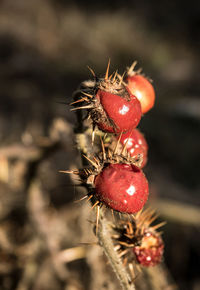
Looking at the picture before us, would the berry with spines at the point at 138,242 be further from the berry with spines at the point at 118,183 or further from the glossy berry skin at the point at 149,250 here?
the berry with spines at the point at 118,183

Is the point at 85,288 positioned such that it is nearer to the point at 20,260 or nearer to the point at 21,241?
the point at 20,260

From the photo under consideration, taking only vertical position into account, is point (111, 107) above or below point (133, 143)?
above

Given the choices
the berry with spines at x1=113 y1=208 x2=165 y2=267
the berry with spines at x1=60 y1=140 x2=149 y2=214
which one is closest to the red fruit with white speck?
the berry with spines at x1=60 y1=140 x2=149 y2=214

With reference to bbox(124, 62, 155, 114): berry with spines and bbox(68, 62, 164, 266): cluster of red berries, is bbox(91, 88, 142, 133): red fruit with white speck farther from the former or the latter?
Result: bbox(124, 62, 155, 114): berry with spines

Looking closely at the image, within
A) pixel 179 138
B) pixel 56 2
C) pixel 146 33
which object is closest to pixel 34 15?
pixel 56 2

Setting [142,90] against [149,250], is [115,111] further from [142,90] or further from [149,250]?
[149,250]

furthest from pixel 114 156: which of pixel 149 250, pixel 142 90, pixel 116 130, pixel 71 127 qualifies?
pixel 71 127
